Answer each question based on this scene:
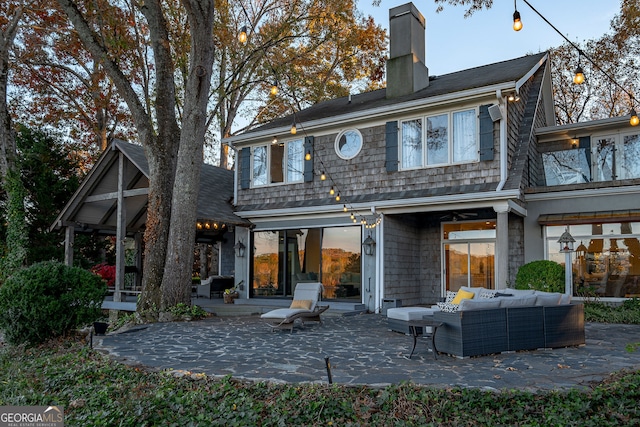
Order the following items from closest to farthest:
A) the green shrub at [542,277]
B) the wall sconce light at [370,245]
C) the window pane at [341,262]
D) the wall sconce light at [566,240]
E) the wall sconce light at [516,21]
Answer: the wall sconce light at [516,21] < the green shrub at [542,277] < the wall sconce light at [566,240] < the wall sconce light at [370,245] < the window pane at [341,262]

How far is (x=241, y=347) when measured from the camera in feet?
23.9

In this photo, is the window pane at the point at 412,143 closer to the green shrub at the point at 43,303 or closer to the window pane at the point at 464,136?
the window pane at the point at 464,136

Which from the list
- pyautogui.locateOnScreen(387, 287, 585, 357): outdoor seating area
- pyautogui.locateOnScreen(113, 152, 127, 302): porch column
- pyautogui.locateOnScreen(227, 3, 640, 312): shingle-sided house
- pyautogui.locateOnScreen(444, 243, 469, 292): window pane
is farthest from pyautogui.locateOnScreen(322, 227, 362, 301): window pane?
pyautogui.locateOnScreen(113, 152, 127, 302): porch column

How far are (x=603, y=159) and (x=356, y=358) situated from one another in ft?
28.6

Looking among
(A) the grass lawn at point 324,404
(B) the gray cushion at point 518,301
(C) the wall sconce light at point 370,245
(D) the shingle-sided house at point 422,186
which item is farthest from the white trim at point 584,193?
(A) the grass lawn at point 324,404

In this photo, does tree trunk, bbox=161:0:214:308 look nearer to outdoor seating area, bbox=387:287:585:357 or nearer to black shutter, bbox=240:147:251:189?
black shutter, bbox=240:147:251:189

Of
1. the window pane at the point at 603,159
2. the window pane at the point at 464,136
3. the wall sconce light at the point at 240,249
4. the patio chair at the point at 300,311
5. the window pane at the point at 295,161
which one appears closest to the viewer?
the patio chair at the point at 300,311

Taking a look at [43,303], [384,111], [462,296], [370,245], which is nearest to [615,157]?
[384,111]

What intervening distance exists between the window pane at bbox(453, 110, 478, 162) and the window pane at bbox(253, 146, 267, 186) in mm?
5434

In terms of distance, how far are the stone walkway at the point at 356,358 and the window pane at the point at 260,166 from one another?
223 inches

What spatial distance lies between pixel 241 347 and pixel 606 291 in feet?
27.7

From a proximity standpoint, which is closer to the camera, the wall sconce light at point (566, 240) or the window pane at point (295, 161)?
the wall sconce light at point (566, 240)

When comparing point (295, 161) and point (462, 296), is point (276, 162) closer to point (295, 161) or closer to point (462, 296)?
point (295, 161)

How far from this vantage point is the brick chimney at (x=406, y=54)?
12875 mm
